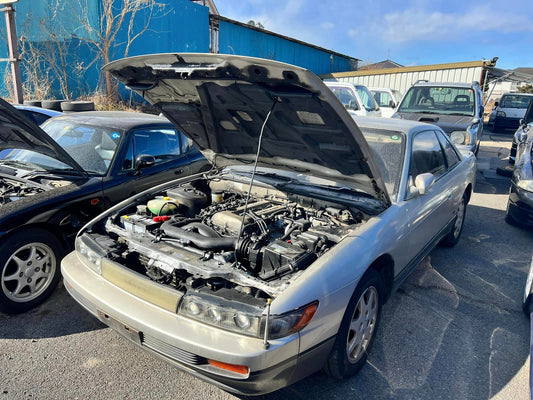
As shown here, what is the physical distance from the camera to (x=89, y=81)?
12.3 metres

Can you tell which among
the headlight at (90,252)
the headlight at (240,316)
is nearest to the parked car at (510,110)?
the headlight at (240,316)

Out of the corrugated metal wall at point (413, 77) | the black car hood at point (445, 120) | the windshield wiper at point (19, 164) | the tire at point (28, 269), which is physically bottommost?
the tire at point (28, 269)

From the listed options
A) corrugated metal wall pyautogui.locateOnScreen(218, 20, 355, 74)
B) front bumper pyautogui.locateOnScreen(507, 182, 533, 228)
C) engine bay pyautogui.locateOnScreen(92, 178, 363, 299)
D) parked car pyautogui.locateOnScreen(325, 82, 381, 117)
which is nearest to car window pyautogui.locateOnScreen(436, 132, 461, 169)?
front bumper pyautogui.locateOnScreen(507, 182, 533, 228)

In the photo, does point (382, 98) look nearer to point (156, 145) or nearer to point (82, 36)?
point (82, 36)

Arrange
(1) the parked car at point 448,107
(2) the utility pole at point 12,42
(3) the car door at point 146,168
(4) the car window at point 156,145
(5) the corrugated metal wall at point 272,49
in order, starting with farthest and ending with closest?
(5) the corrugated metal wall at point 272,49
(1) the parked car at point 448,107
(2) the utility pole at point 12,42
(4) the car window at point 156,145
(3) the car door at point 146,168

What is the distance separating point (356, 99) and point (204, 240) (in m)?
9.08

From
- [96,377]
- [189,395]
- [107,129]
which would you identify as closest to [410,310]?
[189,395]

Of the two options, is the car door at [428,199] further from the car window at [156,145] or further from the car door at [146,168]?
the car window at [156,145]

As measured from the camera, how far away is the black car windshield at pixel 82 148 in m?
4.14

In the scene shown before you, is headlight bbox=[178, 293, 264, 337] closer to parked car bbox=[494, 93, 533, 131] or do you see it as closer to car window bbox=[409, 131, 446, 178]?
car window bbox=[409, 131, 446, 178]

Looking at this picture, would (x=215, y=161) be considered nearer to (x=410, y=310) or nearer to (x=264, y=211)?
(x=264, y=211)

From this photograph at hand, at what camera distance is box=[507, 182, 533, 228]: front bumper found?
5.16 m

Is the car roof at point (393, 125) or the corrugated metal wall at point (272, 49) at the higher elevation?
the corrugated metal wall at point (272, 49)

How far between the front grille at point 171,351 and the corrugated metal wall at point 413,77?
53.0ft
